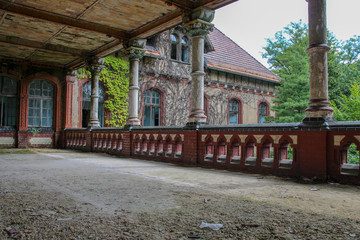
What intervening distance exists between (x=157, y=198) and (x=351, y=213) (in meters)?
1.94

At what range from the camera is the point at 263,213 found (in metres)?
2.86

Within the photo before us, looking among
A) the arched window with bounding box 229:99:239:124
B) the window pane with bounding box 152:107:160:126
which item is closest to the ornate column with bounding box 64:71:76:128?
the window pane with bounding box 152:107:160:126

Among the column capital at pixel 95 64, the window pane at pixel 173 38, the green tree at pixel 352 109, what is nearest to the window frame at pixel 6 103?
the column capital at pixel 95 64

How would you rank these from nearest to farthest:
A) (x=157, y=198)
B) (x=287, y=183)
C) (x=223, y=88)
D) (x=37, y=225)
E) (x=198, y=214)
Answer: (x=37, y=225), (x=198, y=214), (x=157, y=198), (x=287, y=183), (x=223, y=88)

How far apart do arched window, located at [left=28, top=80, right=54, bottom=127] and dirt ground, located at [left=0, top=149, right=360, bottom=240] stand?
11.8 meters

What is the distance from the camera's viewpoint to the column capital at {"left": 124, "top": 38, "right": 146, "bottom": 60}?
10383 mm

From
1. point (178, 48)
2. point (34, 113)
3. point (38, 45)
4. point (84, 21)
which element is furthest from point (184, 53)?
point (84, 21)

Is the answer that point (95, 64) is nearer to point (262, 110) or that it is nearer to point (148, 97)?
point (148, 97)

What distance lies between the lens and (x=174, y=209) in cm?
298

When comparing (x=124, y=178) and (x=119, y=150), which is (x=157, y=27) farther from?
(x=124, y=178)

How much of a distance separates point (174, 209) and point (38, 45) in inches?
431

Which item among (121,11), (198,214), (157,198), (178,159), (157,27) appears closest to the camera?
(198,214)

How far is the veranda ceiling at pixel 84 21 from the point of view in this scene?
8078 millimetres

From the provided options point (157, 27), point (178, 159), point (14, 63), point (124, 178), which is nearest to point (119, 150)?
point (178, 159)
